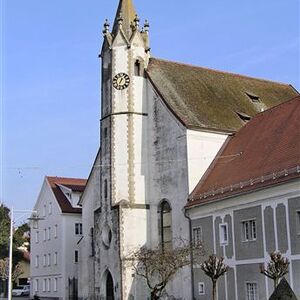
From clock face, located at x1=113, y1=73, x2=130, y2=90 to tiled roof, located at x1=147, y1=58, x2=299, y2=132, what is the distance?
5.90 ft

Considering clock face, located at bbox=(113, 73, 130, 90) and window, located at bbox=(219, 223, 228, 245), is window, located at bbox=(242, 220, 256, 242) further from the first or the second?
clock face, located at bbox=(113, 73, 130, 90)

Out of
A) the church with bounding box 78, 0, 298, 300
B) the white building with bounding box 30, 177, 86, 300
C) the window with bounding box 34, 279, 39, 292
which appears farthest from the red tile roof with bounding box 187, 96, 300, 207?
the window with bounding box 34, 279, 39, 292

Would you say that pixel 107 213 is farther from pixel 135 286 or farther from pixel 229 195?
pixel 229 195

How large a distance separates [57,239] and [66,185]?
609 centimetres

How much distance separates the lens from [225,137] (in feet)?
134

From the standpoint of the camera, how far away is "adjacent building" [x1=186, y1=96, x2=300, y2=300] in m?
29.5

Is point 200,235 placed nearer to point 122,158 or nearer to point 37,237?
point 122,158

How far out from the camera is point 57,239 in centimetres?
6091

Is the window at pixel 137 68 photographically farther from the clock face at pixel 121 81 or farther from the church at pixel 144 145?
the clock face at pixel 121 81

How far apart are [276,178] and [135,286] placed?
1425cm

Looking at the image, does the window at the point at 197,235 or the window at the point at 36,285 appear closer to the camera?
the window at the point at 197,235

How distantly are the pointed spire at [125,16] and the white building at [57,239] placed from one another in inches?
816

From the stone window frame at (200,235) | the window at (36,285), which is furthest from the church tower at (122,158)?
the window at (36,285)

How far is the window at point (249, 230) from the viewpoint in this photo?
31922mm
